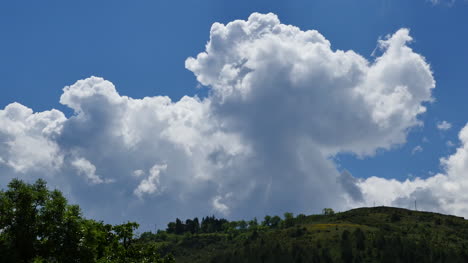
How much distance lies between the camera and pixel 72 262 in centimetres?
3969

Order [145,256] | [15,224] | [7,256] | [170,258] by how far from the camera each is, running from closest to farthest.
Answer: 1. [7,256]
2. [15,224]
3. [145,256]
4. [170,258]

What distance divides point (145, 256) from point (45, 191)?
18.8 m

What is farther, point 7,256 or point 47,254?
point 47,254

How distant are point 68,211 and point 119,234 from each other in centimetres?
1886

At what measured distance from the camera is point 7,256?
36.8 m

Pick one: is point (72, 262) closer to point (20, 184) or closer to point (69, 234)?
point (69, 234)

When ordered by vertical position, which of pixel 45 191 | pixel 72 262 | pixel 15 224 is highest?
pixel 45 191

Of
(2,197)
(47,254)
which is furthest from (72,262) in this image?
(2,197)

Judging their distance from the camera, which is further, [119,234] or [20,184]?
[119,234]

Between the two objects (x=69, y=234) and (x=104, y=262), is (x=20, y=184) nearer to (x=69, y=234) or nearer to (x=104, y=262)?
(x=69, y=234)

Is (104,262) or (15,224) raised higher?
(15,224)

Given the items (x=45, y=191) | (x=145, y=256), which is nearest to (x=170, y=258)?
(x=145, y=256)

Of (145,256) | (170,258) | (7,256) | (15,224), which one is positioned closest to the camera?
(7,256)

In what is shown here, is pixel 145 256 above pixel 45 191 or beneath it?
beneath
